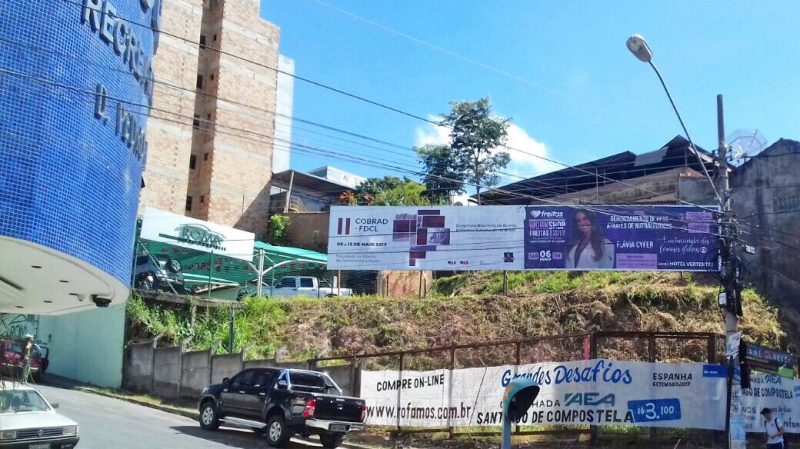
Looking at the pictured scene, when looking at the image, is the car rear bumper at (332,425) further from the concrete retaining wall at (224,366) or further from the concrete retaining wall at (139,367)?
the concrete retaining wall at (139,367)

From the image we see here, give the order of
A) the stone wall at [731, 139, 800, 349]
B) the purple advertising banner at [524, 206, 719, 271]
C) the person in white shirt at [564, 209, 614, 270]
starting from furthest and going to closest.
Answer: the person in white shirt at [564, 209, 614, 270] → the purple advertising banner at [524, 206, 719, 271] → the stone wall at [731, 139, 800, 349]

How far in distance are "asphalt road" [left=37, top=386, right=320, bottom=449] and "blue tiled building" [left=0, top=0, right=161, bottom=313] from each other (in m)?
5.05

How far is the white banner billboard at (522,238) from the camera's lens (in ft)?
90.4

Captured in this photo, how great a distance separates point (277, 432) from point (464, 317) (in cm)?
1285

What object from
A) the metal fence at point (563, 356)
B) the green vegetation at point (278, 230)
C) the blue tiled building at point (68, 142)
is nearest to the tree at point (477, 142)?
the green vegetation at point (278, 230)

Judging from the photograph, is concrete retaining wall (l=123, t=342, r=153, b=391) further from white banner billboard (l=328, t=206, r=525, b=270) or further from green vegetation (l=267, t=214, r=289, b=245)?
green vegetation (l=267, t=214, r=289, b=245)

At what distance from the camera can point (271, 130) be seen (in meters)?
56.9

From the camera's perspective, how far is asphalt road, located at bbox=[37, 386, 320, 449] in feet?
49.4

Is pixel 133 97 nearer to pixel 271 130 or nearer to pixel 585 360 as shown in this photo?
pixel 585 360

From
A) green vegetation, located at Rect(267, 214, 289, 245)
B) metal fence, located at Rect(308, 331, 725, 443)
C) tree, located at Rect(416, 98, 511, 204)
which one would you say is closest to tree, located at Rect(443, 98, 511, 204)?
tree, located at Rect(416, 98, 511, 204)

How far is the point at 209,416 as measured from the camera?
18.3 metres

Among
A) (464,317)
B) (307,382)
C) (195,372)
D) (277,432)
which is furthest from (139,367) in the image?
(277,432)

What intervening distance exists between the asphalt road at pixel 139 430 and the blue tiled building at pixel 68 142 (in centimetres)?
505

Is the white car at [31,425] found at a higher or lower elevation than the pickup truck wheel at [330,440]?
higher
